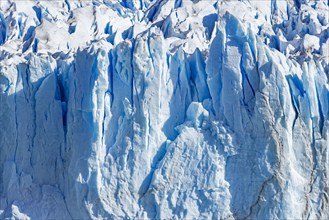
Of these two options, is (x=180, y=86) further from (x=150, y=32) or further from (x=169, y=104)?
(x=150, y=32)

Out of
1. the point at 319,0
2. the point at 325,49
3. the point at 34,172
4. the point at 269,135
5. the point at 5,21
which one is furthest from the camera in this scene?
the point at 319,0

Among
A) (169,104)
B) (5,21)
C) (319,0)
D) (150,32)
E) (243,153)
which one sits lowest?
(243,153)

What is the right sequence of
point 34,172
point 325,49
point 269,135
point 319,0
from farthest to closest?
point 319,0
point 325,49
point 34,172
point 269,135

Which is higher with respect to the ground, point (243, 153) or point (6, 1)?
point (6, 1)

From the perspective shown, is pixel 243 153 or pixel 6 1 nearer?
pixel 243 153

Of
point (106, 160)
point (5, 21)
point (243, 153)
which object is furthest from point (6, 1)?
point (243, 153)

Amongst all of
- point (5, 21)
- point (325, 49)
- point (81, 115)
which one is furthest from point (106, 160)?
point (5, 21)
